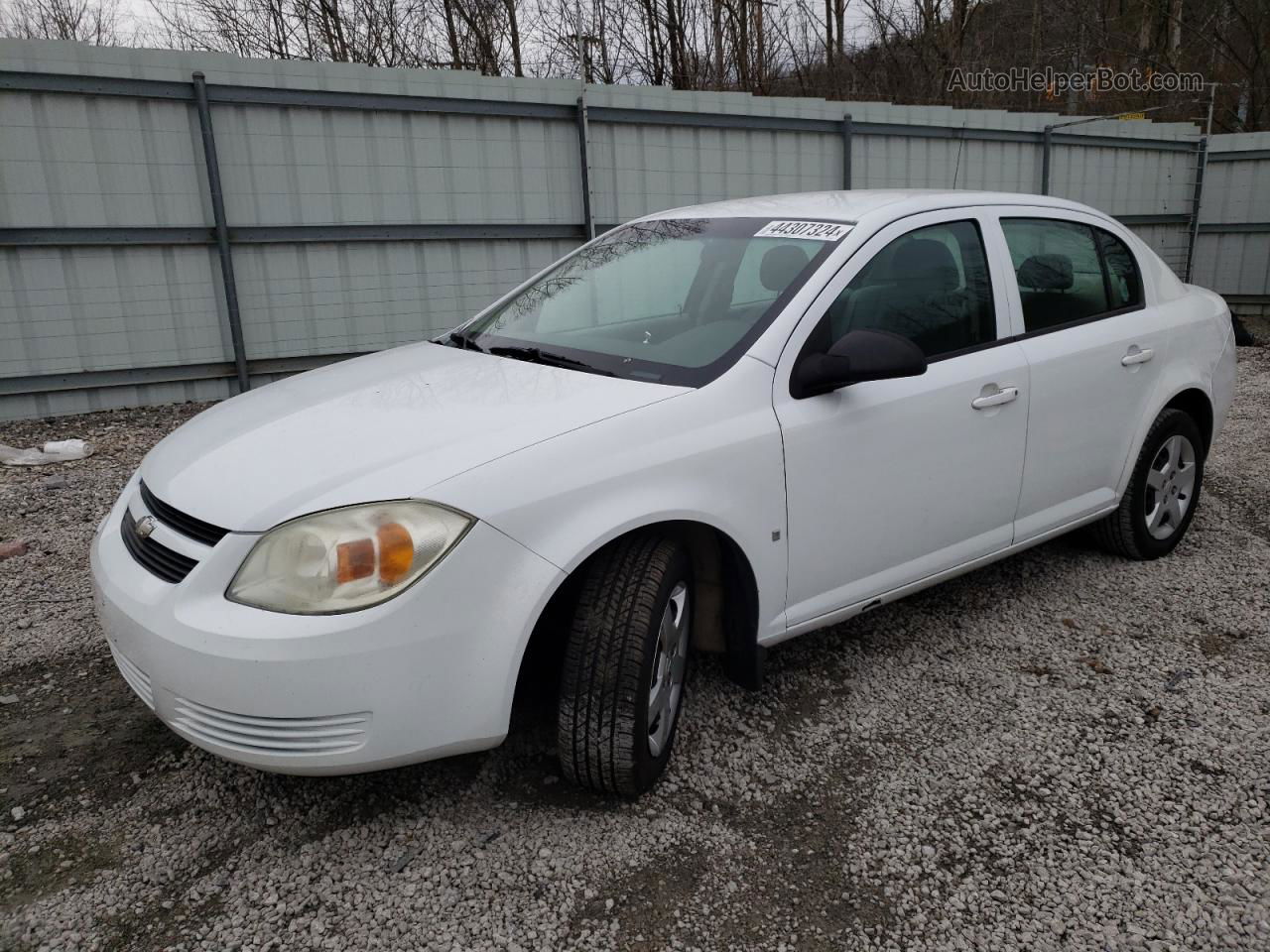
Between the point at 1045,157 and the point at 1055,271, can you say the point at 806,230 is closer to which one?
the point at 1055,271

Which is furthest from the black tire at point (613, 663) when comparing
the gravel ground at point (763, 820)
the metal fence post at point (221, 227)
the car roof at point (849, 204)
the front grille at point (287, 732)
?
the metal fence post at point (221, 227)

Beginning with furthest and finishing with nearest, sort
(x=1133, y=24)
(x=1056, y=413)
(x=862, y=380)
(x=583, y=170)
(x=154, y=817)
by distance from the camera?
(x=1133, y=24) → (x=583, y=170) → (x=1056, y=413) → (x=862, y=380) → (x=154, y=817)

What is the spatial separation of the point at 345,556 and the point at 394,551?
0.11 metres

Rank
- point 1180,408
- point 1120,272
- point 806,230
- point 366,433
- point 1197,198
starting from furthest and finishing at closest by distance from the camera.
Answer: point 1197,198 → point 1180,408 → point 1120,272 → point 806,230 → point 366,433

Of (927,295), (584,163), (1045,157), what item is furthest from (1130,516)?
(1045,157)

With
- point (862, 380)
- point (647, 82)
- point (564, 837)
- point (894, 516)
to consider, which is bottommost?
point (564, 837)

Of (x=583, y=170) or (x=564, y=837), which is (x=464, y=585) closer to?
(x=564, y=837)

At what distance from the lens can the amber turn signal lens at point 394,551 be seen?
2141 millimetres

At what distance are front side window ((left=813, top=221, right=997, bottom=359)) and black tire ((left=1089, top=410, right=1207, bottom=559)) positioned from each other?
4.00 feet

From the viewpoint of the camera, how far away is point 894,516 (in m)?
3.07

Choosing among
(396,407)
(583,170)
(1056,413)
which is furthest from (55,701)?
(583,170)

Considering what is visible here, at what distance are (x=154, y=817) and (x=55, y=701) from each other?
94 cm

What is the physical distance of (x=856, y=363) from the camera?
108 inches

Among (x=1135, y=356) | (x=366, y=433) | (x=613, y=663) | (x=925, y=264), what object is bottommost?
(x=613, y=663)
